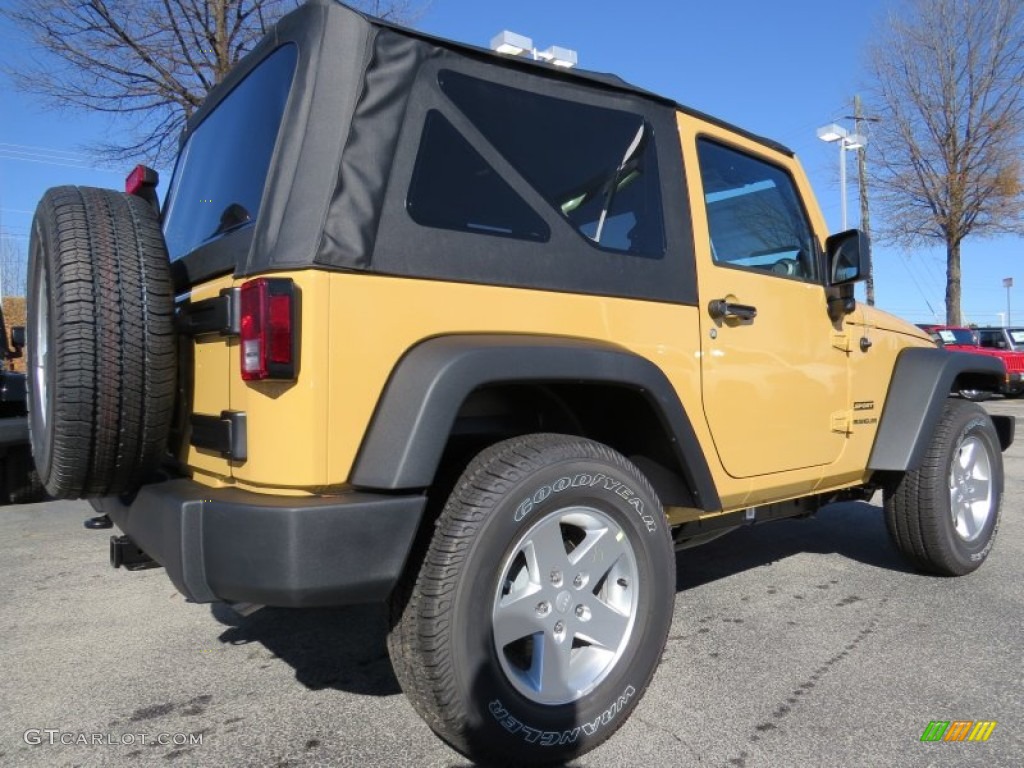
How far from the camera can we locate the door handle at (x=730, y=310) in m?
2.80

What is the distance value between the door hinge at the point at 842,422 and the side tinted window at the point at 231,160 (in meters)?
2.53

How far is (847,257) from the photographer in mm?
3418

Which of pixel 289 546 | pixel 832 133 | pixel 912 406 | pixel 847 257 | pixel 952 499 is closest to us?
pixel 289 546

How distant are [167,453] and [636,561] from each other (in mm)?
1508

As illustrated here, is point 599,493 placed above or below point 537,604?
above

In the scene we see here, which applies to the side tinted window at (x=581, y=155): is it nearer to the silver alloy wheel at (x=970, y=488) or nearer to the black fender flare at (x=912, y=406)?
the black fender flare at (x=912, y=406)

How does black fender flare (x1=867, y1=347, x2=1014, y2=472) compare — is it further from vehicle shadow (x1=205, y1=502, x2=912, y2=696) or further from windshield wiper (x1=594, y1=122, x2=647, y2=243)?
windshield wiper (x1=594, y1=122, x2=647, y2=243)

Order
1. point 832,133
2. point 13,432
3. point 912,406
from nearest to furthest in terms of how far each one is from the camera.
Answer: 1. point 13,432
2. point 912,406
3. point 832,133

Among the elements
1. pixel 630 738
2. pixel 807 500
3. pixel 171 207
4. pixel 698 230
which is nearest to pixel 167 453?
pixel 171 207

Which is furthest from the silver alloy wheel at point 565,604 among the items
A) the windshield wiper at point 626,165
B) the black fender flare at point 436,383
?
the windshield wiper at point 626,165

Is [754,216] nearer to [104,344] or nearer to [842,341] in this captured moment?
[842,341]

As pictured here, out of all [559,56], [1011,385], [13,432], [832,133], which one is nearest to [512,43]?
[559,56]

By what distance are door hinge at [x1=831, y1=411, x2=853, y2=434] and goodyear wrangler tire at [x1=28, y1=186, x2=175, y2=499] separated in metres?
2.67

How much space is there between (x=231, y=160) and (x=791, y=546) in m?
3.91
